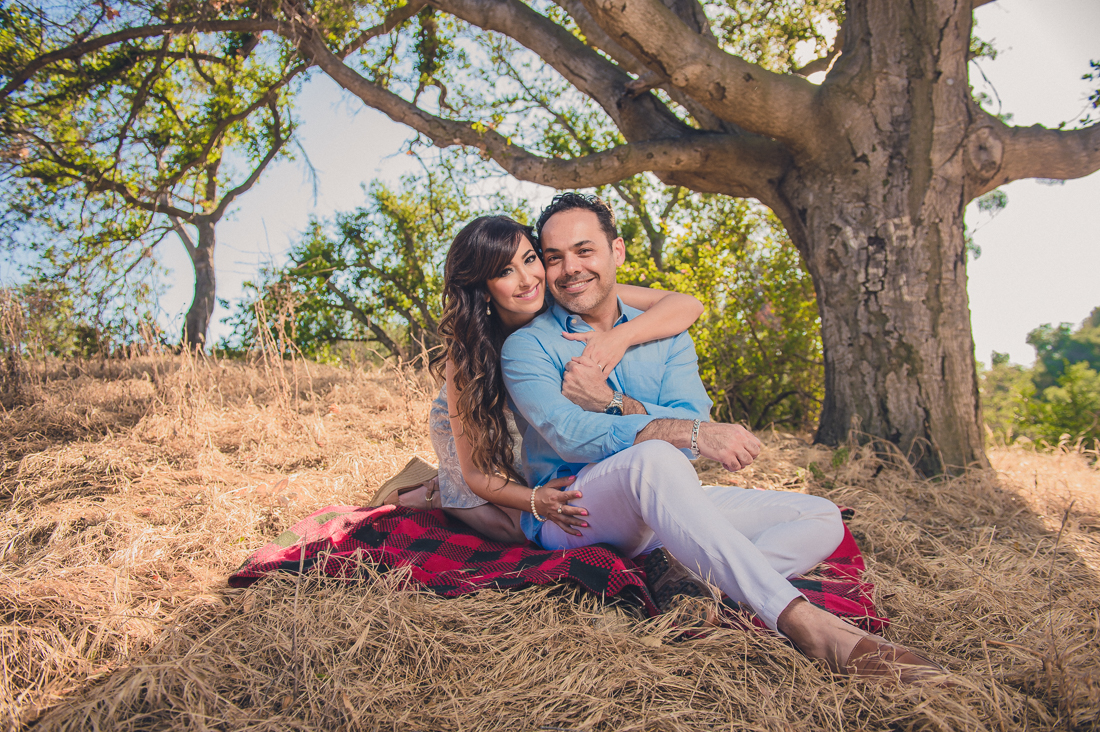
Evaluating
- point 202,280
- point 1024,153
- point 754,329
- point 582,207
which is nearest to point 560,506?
point 582,207

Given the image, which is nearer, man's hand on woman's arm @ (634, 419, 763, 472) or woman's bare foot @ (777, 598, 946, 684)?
woman's bare foot @ (777, 598, 946, 684)

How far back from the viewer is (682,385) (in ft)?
8.46

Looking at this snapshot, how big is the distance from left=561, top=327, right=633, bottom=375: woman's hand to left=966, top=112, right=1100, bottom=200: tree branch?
3.33 m

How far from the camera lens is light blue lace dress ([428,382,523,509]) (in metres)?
2.69

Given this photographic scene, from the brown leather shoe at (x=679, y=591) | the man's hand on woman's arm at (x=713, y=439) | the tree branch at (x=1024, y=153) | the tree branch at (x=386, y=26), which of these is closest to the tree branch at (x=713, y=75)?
the tree branch at (x=1024, y=153)

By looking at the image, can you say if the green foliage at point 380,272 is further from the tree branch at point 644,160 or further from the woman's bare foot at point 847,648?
the woman's bare foot at point 847,648

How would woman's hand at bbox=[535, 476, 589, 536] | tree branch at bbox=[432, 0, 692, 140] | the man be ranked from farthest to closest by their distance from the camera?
1. tree branch at bbox=[432, 0, 692, 140]
2. woman's hand at bbox=[535, 476, 589, 536]
3. the man

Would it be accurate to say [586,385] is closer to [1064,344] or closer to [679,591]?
[679,591]

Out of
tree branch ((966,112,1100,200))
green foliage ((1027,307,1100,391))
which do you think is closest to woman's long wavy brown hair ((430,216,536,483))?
tree branch ((966,112,1100,200))

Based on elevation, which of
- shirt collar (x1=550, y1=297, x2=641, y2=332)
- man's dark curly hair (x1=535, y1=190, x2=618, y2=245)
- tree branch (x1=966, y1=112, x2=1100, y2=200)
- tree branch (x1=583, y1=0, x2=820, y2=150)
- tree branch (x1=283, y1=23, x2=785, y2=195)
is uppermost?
tree branch (x1=583, y1=0, x2=820, y2=150)

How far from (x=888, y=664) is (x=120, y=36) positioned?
7.56 metres

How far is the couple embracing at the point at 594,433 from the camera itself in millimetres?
1808

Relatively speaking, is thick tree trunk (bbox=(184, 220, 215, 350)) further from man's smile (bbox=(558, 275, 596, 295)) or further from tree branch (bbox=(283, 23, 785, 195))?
man's smile (bbox=(558, 275, 596, 295))

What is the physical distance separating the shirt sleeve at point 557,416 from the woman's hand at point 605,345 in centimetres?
16
